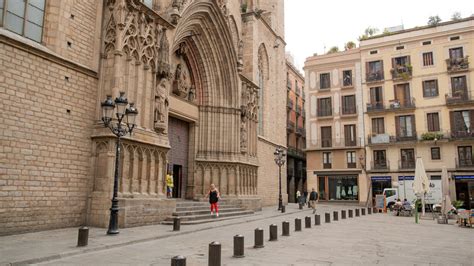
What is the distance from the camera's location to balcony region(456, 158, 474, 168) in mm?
31750

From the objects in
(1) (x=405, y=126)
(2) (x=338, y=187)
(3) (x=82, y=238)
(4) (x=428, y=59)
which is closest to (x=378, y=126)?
(1) (x=405, y=126)

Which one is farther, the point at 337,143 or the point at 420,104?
the point at 337,143

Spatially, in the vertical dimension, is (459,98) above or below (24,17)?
above

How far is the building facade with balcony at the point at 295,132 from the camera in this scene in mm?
42594

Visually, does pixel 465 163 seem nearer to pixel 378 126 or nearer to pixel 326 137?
pixel 378 126

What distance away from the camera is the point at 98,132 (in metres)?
12.9

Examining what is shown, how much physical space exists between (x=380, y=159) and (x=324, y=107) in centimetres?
796

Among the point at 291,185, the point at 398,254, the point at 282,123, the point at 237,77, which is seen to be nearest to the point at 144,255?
the point at 398,254

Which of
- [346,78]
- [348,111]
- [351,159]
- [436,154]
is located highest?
[346,78]

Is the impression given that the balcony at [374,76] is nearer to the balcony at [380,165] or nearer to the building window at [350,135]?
the building window at [350,135]

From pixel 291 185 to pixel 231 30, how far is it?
77.3ft

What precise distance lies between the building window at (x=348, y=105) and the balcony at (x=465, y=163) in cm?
1034

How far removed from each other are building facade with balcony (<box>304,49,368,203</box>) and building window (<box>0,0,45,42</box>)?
31.0 m

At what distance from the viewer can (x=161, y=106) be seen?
15.2m
